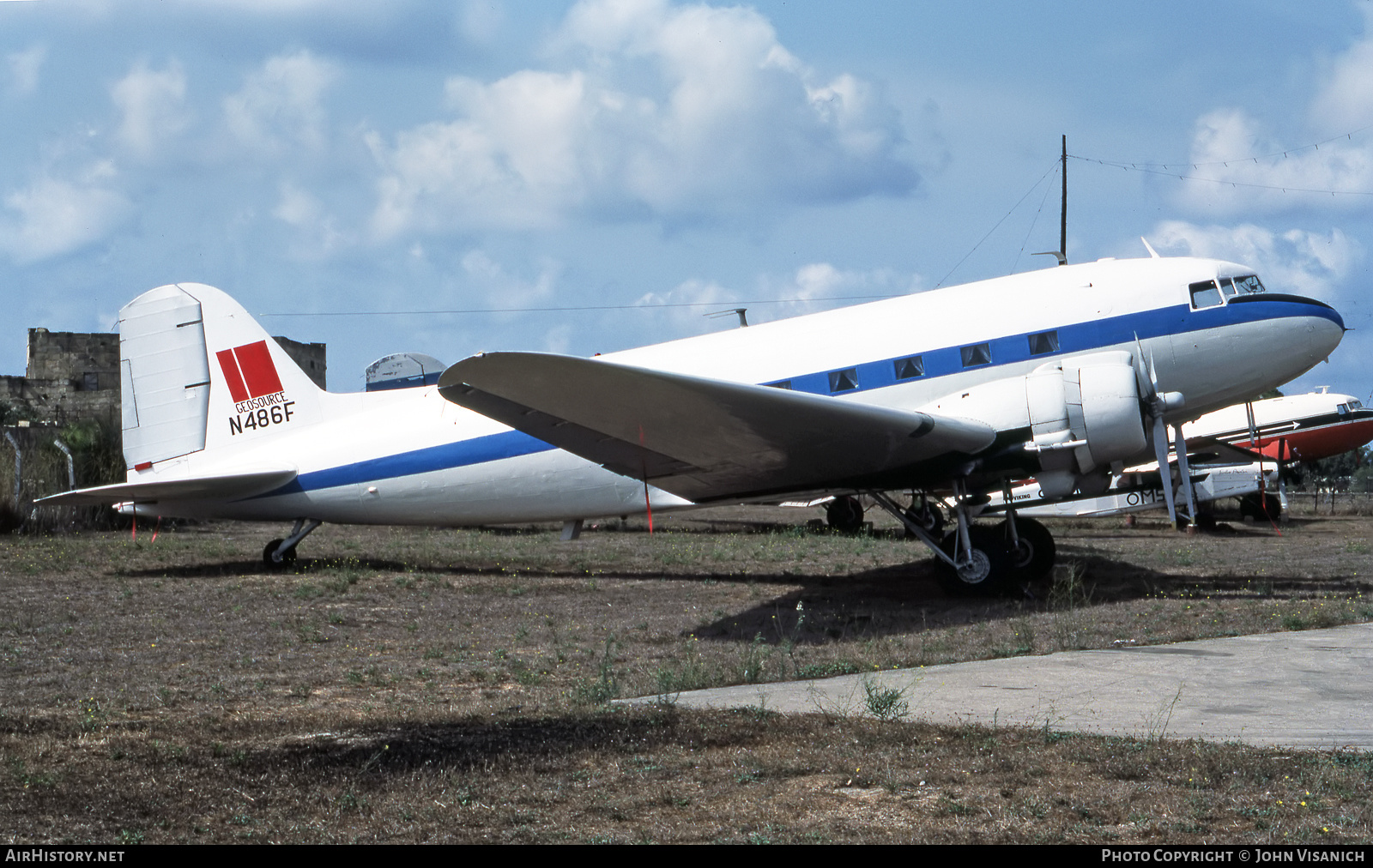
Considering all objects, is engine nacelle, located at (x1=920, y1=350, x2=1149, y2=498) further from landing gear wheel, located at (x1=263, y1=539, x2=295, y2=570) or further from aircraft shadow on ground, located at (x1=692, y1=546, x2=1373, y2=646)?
landing gear wheel, located at (x1=263, y1=539, x2=295, y2=570)

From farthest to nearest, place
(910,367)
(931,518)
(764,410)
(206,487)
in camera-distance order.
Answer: (931,518) < (206,487) < (910,367) < (764,410)

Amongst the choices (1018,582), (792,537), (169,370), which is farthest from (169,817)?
(792,537)

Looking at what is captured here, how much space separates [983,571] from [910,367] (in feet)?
8.25

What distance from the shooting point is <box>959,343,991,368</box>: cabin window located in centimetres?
1301

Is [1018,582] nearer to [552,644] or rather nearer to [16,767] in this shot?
[552,644]

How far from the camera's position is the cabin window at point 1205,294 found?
42.9 feet

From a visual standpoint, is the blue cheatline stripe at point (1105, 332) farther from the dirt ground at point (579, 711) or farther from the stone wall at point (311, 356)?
the stone wall at point (311, 356)

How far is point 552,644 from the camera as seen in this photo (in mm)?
10086

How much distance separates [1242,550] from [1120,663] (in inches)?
503

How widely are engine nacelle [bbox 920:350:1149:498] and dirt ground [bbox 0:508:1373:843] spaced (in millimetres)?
1465

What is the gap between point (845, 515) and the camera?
24.6m

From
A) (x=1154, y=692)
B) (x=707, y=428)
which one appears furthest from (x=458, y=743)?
(x=707, y=428)

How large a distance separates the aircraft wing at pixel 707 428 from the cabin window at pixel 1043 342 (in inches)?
54.6

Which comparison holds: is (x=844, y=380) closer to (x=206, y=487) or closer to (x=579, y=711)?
(x=579, y=711)
